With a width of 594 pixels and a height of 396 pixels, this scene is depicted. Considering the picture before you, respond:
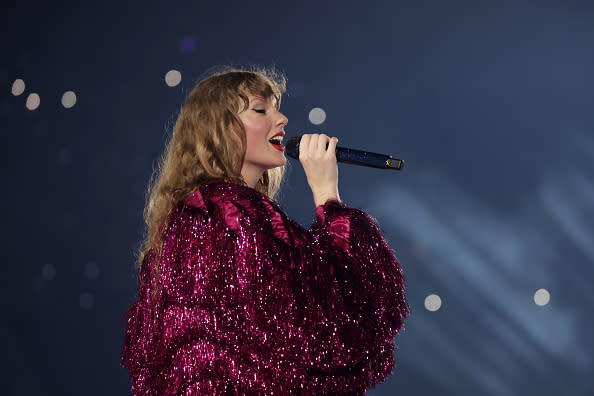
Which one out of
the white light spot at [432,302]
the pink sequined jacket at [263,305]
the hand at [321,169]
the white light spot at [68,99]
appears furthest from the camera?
the white light spot at [68,99]

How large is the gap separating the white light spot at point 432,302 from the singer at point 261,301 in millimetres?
1304

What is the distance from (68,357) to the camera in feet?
7.16

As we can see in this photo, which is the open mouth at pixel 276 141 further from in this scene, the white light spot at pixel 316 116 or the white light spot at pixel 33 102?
the white light spot at pixel 33 102

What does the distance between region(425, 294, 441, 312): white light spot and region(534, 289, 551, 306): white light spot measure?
38 centimetres

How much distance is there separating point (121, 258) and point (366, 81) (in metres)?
1.17

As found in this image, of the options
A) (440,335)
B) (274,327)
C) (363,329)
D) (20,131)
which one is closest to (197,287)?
(274,327)

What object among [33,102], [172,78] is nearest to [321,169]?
[172,78]

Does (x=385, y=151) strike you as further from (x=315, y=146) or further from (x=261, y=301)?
(x=261, y=301)

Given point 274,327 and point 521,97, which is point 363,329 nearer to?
point 274,327

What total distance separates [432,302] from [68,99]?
1.60 metres

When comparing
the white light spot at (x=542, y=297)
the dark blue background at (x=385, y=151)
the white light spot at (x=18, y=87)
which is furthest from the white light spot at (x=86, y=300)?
the white light spot at (x=542, y=297)

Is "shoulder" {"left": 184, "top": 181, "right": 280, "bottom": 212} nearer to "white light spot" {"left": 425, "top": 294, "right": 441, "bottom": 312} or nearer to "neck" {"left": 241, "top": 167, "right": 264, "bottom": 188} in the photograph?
"neck" {"left": 241, "top": 167, "right": 264, "bottom": 188}

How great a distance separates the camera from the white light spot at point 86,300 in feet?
7.18

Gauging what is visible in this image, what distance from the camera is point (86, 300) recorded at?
86.3 inches
